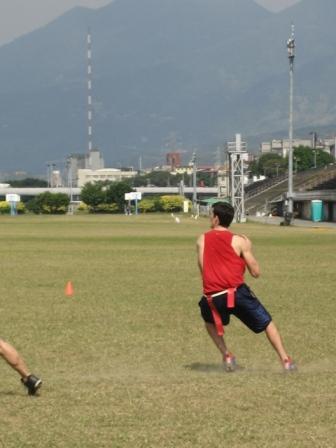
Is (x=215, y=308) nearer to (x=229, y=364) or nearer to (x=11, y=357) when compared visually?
(x=229, y=364)

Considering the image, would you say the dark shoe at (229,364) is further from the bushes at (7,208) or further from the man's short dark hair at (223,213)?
the bushes at (7,208)

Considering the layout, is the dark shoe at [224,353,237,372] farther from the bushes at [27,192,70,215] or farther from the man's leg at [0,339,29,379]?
the bushes at [27,192,70,215]

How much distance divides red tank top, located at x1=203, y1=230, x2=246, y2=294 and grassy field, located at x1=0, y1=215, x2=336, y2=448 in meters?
1.00

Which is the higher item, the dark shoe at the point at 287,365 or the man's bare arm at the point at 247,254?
the man's bare arm at the point at 247,254

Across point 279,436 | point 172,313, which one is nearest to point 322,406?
point 279,436

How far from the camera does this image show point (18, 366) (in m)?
9.43

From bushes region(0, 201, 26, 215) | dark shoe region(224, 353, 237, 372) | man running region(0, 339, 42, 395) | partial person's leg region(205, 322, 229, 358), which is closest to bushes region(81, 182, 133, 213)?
bushes region(0, 201, 26, 215)

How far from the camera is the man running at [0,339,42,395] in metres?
9.35

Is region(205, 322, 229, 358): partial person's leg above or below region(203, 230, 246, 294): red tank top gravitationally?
below

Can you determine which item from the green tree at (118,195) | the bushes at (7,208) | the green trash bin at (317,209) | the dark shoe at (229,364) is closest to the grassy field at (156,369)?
the dark shoe at (229,364)

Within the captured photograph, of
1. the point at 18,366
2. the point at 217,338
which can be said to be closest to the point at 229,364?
the point at 217,338

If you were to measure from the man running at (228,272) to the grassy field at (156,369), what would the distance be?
622 millimetres

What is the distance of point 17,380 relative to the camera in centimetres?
1045

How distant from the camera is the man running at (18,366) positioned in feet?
30.7
